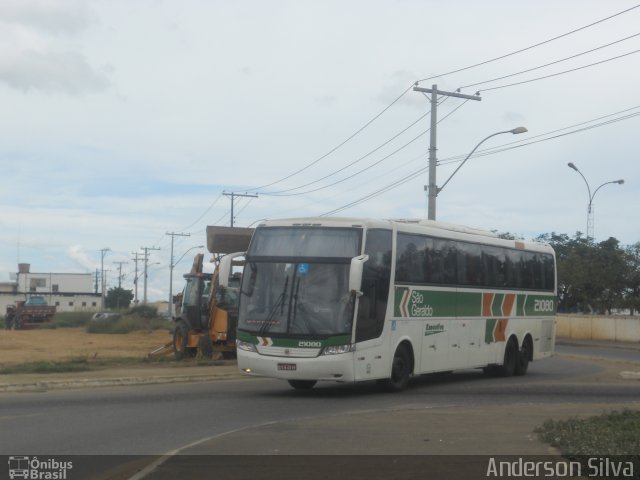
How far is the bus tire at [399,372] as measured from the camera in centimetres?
1891

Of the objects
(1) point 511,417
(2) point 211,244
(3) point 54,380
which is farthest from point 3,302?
(1) point 511,417

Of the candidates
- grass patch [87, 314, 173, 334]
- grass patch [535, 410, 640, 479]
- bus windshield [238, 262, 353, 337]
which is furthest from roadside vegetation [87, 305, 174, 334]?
grass patch [535, 410, 640, 479]

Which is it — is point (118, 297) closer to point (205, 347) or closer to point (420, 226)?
point (205, 347)

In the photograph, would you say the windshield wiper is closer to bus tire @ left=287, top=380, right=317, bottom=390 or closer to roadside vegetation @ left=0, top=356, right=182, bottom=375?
bus tire @ left=287, top=380, right=317, bottom=390

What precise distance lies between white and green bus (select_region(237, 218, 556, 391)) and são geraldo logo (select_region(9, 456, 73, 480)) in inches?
286

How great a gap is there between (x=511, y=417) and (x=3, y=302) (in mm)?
113299

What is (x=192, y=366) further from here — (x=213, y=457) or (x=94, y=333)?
(x=94, y=333)

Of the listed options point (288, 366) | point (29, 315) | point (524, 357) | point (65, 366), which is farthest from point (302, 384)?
point (29, 315)

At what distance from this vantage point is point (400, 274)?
19078 mm

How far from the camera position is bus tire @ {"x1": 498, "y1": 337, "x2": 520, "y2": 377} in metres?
24.3

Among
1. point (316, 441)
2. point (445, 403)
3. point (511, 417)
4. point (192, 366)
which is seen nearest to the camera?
point (316, 441)

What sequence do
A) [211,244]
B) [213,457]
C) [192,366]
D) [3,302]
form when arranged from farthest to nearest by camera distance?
1. [3,302]
2. [211,244]
3. [192,366]
4. [213,457]

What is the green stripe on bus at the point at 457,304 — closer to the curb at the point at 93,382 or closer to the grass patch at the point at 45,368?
the curb at the point at 93,382

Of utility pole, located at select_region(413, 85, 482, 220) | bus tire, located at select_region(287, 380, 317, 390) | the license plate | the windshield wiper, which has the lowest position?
bus tire, located at select_region(287, 380, 317, 390)
